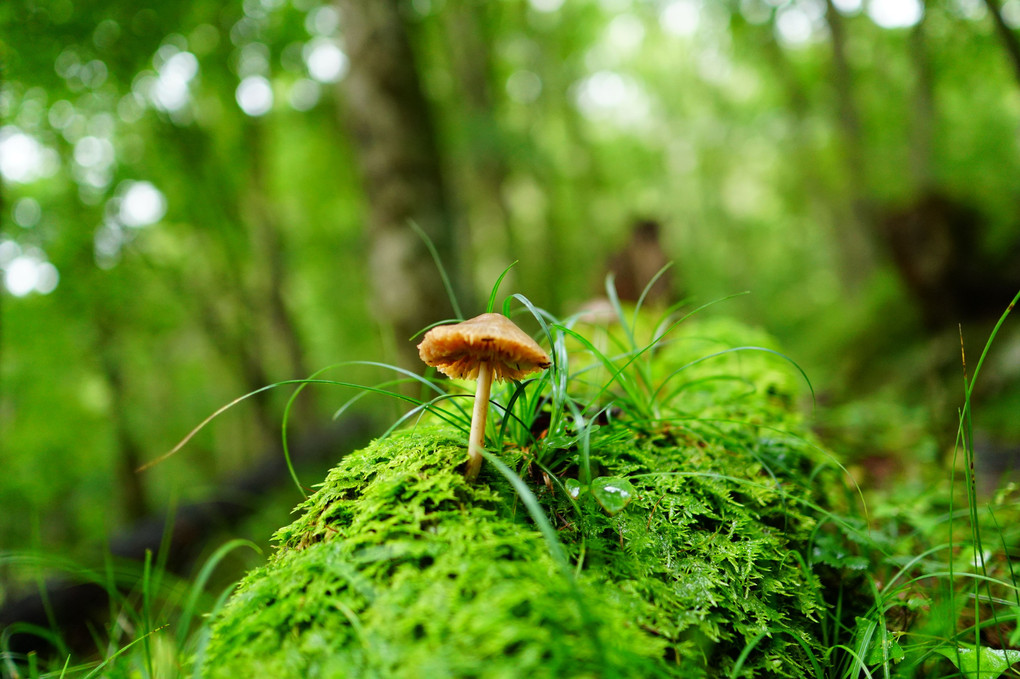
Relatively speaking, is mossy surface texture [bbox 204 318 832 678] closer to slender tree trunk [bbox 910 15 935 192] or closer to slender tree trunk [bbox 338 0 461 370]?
slender tree trunk [bbox 338 0 461 370]

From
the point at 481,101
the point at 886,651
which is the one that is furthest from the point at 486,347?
the point at 481,101

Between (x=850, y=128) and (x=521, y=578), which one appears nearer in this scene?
(x=521, y=578)

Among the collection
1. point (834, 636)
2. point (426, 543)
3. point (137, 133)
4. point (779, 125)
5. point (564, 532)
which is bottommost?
point (834, 636)

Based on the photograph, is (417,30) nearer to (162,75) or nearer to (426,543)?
(162,75)

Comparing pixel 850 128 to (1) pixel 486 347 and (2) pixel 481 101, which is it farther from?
(1) pixel 486 347

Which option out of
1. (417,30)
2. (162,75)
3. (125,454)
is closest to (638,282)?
(417,30)

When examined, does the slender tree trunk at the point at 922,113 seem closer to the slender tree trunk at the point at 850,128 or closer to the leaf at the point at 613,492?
the slender tree trunk at the point at 850,128
